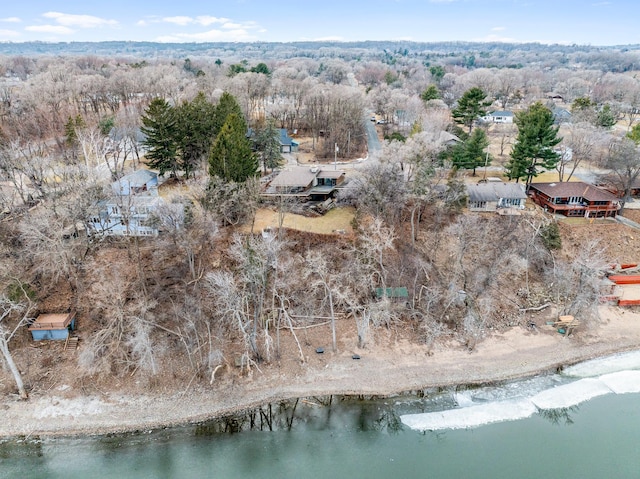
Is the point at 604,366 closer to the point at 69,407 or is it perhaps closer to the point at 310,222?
the point at 310,222

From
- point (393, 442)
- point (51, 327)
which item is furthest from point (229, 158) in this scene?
point (393, 442)

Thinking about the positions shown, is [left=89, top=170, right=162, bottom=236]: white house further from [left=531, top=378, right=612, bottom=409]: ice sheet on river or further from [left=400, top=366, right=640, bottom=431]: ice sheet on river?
[left=531, top=378, right=612, bottom=409]: ice sheet on river

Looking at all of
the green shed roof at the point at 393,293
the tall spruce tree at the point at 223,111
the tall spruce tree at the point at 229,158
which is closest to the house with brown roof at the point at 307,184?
the tall spruce tree at the point at 229,158

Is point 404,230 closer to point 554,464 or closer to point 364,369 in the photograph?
point 364,369

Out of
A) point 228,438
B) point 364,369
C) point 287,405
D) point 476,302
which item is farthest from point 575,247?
point 228,438

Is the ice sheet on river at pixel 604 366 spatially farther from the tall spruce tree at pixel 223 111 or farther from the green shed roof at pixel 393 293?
the tall spruce tree at pixel 223 111

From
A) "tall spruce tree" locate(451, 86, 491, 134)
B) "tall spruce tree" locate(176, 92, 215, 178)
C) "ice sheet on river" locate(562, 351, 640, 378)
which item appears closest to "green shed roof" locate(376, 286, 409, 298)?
"ice sheet on river" locate(562, 351, 640, 378)
